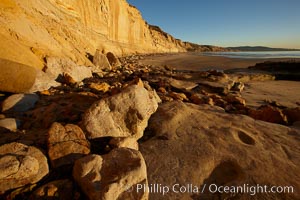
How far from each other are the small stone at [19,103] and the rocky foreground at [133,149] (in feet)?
0.04

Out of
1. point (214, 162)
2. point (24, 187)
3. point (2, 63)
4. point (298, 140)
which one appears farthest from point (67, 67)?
point (298, 140)

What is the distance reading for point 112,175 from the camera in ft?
4.54

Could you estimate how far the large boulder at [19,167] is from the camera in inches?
51.3

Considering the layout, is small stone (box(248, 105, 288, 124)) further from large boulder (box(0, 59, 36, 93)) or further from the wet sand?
the wet sand

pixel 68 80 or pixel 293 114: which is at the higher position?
pixel 68 80

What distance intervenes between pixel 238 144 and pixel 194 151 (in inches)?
21.2

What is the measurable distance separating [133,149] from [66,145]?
595mm

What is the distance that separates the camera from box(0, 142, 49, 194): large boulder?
1.30 metres

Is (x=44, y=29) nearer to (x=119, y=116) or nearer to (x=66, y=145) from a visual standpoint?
(x=119, y=116)

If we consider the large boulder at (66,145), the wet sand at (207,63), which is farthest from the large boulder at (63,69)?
the wet sand at (207,63)

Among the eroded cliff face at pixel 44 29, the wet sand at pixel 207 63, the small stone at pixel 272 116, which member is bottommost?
the wet sand at pixel 207 63

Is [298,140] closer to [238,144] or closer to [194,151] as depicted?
[238,144]

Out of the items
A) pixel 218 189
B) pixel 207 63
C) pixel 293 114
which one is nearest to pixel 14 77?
pixel 218 189

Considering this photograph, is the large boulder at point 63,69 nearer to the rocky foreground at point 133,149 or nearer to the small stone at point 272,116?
the rocky foreground at point 133,149
